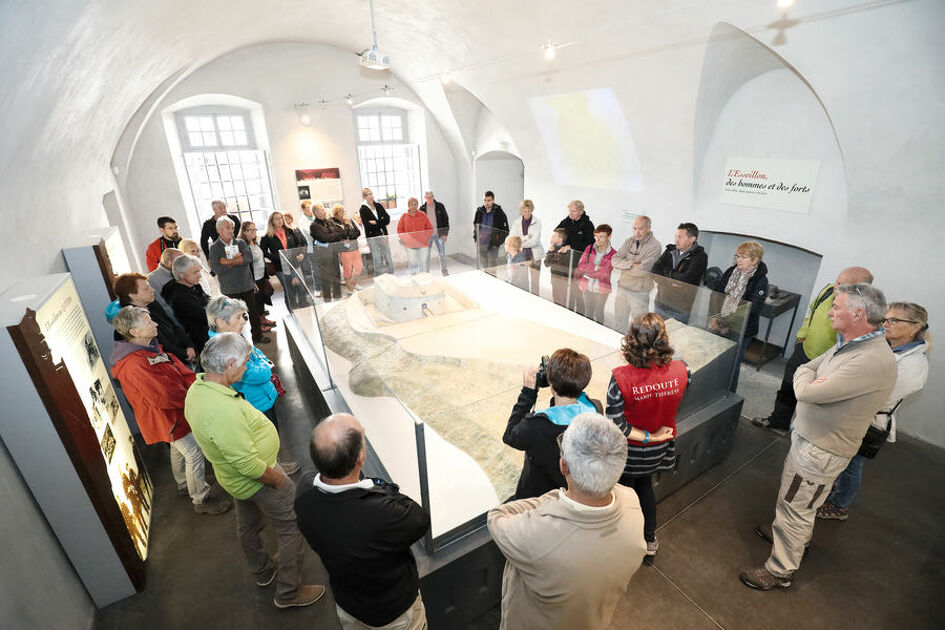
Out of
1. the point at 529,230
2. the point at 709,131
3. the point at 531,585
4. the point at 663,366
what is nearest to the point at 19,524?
the point at 531,585

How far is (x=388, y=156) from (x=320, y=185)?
2149mm

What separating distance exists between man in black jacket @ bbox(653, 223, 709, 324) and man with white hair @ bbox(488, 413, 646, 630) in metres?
2.86

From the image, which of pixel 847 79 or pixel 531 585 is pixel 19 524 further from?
pixel 847 79

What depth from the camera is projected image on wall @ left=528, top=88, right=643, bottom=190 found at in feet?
20.6

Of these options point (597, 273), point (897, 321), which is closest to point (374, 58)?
point (597, 273)

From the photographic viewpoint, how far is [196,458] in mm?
3031

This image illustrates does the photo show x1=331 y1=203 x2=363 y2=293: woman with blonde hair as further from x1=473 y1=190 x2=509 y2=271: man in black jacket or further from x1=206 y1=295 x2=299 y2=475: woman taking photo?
x1=206 y1=295 x2=299 y2=475: woman taking photo

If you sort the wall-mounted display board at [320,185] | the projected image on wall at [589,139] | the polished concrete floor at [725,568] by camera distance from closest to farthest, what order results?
the polished concrete floor at [725,568] → the projected image on wall at [589,139] → the wall-mounted display board at [320,185]

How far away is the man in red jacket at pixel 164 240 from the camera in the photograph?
5.11 metres

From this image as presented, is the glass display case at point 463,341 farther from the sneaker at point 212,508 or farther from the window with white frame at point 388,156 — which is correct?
the window with white frame at point 388,156

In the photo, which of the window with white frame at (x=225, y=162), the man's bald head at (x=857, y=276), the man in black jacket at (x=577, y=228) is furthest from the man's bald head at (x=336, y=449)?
the window with white frame at (x=225, y=162)

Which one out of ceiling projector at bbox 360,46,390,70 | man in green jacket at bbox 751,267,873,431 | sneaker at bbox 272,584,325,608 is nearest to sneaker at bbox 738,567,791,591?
man in green jacket at bbox 751,267,873,431

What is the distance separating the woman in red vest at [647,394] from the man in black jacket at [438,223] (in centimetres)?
462

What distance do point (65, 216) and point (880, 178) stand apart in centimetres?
732
